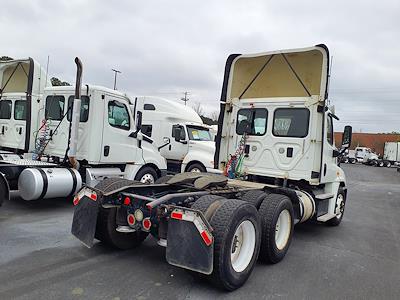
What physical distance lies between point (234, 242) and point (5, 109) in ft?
30.6

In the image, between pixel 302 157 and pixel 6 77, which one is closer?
pixel 302 157

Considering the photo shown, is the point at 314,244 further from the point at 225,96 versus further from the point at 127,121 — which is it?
the point at 127,121

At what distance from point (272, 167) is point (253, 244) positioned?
2865 millimetres

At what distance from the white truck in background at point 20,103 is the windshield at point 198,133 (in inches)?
199

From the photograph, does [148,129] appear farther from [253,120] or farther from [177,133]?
[253,120]

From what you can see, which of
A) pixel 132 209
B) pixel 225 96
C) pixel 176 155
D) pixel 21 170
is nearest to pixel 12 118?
pixel 21 170

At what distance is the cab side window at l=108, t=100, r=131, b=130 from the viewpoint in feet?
29.5

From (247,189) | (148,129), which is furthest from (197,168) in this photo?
(247,189)

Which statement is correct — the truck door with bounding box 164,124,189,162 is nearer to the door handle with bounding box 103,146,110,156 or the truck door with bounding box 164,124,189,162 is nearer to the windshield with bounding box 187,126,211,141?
the windshield with bounding box 187,126,211,141

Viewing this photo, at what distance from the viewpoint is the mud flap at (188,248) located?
382 cm

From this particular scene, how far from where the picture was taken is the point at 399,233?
7734 mm

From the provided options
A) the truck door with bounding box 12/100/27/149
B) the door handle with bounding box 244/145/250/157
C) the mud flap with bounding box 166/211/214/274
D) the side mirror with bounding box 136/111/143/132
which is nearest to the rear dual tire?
the mud flap with bounding box 166/211/214/274

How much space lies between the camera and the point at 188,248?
154 inches

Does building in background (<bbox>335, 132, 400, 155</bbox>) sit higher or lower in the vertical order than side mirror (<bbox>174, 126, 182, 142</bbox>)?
higher
